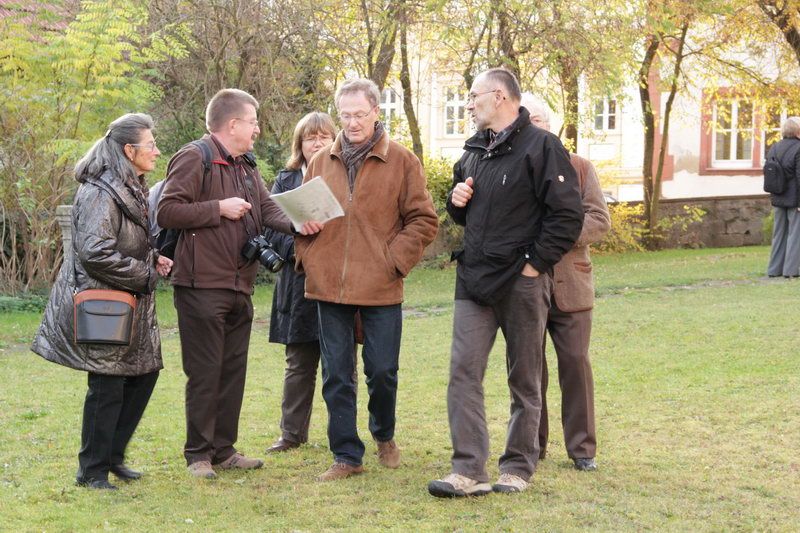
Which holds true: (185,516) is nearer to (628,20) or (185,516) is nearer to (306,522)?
(306,522)

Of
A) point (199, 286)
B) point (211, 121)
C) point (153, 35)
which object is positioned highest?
point (153, 35)

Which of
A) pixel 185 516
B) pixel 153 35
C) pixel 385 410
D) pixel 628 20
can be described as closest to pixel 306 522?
pixel 185 516

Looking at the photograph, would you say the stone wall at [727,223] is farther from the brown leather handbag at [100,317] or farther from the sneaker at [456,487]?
the brown leather handbag at [100,317]

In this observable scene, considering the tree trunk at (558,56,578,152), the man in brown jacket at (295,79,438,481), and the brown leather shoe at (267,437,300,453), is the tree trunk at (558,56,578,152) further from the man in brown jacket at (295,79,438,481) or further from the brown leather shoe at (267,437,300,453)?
the man in brown jacket at (295,79,438,481)

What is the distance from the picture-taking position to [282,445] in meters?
7.41

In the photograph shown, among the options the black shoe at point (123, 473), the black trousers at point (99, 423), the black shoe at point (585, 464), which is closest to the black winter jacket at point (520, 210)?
the black shoe at point (585, 464)

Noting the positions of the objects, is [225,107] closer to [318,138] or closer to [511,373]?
[318,138]

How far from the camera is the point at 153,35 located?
1686 cm

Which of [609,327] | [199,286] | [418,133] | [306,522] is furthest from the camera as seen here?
[418,133]

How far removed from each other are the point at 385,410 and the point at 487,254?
127 centimetres

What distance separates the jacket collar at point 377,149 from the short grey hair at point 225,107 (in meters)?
0.53

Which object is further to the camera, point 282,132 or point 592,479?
point 282,132

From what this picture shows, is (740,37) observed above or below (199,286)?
above

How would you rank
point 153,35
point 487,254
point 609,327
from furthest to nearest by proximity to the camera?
point 153,35, point 609,327, point 487,254
